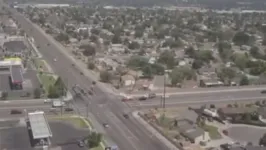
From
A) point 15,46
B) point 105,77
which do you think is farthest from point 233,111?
point 15,46

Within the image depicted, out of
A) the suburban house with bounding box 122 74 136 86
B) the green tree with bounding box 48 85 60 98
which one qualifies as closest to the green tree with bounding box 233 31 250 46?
the suburban house with bounding box 122 74 136 86

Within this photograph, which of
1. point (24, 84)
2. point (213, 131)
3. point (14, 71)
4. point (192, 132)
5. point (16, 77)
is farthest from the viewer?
point (14, 71)

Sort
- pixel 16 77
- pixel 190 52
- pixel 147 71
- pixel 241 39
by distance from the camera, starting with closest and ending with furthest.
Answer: pixel 16 77 → pixel 147 71 → pixel 190 52 → pixel 241 39

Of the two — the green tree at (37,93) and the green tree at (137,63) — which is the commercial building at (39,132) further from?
the green tree at (137,63)

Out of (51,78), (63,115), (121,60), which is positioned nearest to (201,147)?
(63,115)

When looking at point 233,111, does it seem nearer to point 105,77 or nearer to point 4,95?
point 105,77

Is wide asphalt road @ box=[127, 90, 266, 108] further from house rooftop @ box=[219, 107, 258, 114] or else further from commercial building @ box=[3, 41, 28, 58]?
commercial building @ box=[3, 41, 28, 58]
